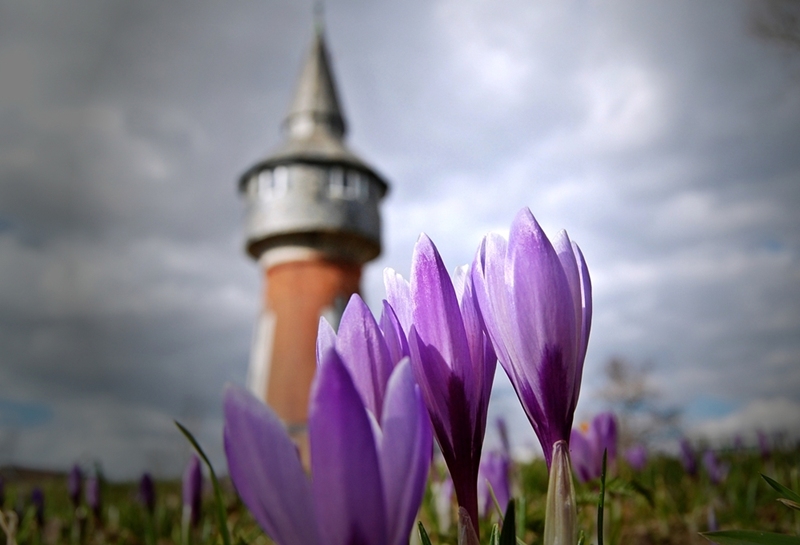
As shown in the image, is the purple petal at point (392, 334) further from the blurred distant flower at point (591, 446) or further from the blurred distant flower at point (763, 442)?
the blurred distant flower at point (763, 442)

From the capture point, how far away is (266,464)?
1.37ft

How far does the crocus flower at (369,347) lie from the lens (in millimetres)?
555

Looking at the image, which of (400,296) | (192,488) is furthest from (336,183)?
(400,296)

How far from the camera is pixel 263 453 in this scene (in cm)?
42

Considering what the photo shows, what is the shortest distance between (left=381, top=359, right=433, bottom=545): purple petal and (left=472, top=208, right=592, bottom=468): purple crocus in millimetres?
175

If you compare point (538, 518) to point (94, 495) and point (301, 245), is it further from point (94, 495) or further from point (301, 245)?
point (301, 245)

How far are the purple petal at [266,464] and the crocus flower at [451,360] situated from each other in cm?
18

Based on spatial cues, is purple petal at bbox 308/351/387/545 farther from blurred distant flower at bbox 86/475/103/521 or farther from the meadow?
blurred distant flower at bbox 86/475/103/521

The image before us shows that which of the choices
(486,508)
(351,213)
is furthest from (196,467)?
(351,213)

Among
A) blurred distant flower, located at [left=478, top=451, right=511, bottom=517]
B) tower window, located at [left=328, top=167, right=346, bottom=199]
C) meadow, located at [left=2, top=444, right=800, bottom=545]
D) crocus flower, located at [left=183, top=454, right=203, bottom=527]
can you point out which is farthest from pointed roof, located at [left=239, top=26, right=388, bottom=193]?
blurred distant flower, located at [left=478, top=451, right=511, bottom=517]

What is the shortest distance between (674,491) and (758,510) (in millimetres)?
549

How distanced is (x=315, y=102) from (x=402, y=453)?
570 inches

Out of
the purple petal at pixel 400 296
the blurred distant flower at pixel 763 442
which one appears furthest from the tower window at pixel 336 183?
the purple petal at pixel 400 296

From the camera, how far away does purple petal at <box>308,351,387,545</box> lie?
0.41 metres
